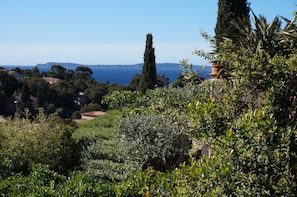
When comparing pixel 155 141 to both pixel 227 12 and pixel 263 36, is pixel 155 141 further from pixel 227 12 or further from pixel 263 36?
pixel 227 12

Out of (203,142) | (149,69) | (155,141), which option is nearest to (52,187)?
(203,142)

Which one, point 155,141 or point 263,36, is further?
point 155,141

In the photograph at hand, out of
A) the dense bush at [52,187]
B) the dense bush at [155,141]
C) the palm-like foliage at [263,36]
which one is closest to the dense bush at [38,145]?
the dense bush at [155,141]

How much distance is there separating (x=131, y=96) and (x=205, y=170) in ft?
34.4

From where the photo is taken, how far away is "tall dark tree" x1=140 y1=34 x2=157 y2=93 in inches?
676

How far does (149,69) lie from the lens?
1733 cm

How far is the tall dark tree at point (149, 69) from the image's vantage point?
56.3ft

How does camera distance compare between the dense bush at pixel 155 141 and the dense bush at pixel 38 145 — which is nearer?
the dense bush at pixel 38 145

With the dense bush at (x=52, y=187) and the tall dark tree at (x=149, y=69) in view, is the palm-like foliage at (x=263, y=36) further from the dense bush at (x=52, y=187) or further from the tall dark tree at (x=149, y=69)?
the tall dark tree at (x=149, y=69)

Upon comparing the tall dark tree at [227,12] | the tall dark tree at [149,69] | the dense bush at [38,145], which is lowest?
the dense bush at [38,145]

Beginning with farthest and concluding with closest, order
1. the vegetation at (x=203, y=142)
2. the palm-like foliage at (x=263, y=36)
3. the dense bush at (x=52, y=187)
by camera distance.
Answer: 1. the palm-like foliage at (x=263, y=36)
2. the dense bush at (x=52, y=187)
3. the vegetation at (x=203, y=142)

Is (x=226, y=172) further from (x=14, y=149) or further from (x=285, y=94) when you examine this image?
(x=14, y=149)

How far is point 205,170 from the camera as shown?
2973mm

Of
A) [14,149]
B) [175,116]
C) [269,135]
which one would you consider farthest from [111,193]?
[14,149]
